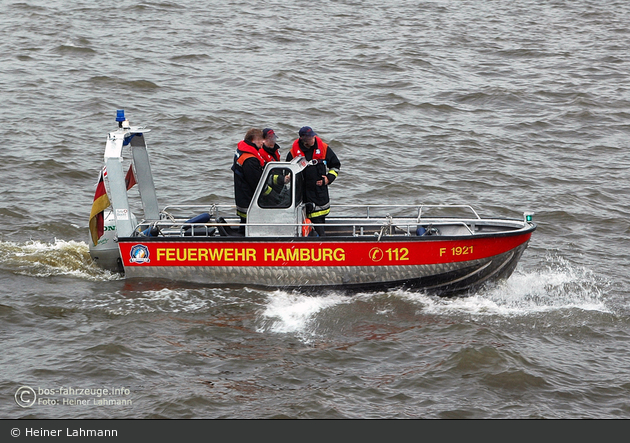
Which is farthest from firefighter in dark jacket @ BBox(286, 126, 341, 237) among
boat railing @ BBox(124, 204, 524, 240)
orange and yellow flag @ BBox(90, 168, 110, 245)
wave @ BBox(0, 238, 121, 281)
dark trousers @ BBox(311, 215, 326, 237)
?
wave @ BBox(0, 238, 121, 281)

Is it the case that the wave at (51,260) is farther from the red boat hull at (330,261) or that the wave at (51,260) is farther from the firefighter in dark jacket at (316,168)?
the firefighter in dark jacket at (316,168)

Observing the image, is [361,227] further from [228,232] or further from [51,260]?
[51,260]

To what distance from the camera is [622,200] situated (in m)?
15.5

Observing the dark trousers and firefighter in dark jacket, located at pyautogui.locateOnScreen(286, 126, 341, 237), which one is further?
the dark trousers

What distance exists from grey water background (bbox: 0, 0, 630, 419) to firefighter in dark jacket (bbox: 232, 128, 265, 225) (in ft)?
4.25

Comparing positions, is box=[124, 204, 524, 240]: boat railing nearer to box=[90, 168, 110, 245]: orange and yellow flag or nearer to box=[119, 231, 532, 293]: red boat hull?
box=[119, 231, 532, 293]: red boat hull

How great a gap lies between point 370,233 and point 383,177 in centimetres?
501

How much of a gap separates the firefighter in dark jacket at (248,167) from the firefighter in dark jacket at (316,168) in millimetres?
445

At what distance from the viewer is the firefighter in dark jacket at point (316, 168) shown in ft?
35.8

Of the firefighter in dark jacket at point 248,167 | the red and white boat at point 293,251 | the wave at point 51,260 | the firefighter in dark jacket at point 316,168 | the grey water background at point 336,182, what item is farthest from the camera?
the wave at point 51,260

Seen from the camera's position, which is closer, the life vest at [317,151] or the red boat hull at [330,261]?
the red boat hull at [330,261]

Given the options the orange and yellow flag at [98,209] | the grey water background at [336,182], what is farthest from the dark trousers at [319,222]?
the orange and yellow flag at [98,209]

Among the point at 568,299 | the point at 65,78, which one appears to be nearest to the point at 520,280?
the point at 568,299

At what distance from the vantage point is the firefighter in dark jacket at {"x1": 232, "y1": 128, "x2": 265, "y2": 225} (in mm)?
10797
